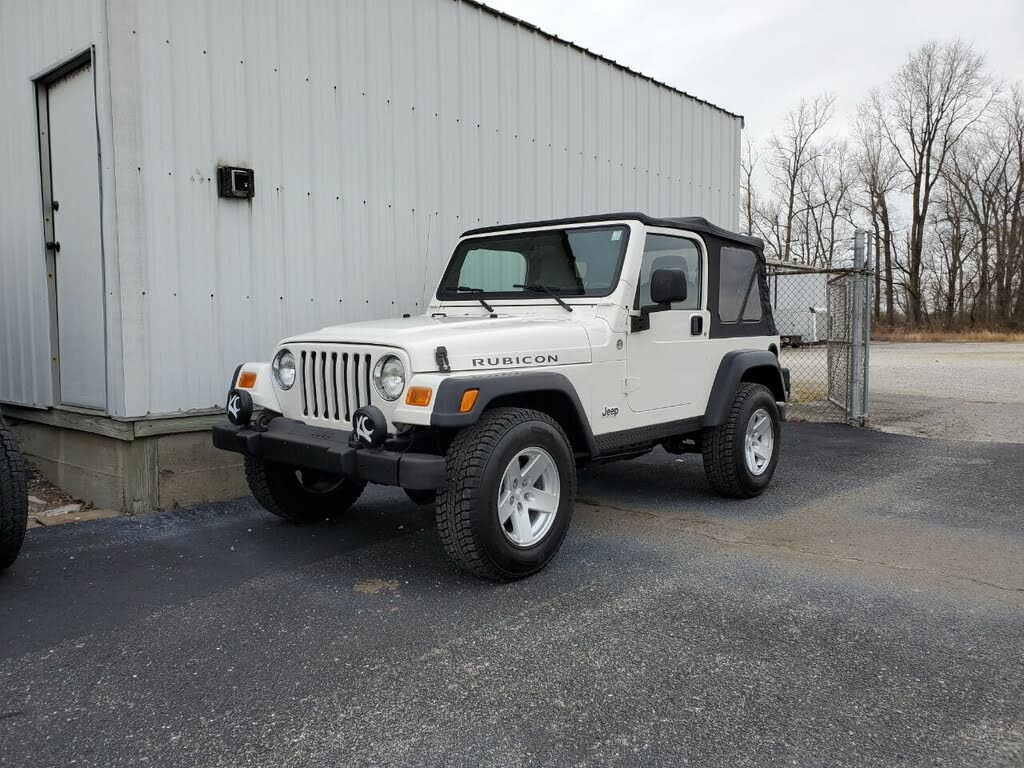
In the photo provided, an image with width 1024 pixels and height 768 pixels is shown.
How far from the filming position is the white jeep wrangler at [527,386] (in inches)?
143

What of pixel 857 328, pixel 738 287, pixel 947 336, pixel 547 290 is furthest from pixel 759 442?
pixel 947 336

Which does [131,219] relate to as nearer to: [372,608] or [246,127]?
[246,127]

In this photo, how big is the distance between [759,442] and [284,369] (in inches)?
136

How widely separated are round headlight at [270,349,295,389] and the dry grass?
35.5 metres

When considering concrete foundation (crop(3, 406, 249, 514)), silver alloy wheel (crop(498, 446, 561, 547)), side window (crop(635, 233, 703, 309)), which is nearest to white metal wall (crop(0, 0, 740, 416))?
concrete foundation (crop(3, 406, 249, 514))

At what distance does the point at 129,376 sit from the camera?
518cm

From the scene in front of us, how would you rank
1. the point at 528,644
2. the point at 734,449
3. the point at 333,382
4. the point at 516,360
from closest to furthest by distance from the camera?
the point at 528,644 → the point at 516,360 → the point at 333,382 → the point at 734,449

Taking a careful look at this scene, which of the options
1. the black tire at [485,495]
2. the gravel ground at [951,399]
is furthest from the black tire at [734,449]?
the gravel ground at [951,399]

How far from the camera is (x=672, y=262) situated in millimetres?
5008

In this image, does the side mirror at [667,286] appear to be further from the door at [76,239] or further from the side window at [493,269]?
the door at [76,239]

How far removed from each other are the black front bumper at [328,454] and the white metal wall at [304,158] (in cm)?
144

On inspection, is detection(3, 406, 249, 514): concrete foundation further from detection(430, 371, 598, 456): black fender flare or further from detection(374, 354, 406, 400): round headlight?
detection(430, 371, 598, 456): black fender flare

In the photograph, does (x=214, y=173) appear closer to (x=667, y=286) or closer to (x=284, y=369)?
(x=284, y=369)

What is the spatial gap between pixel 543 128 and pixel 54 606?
6.32 meters
